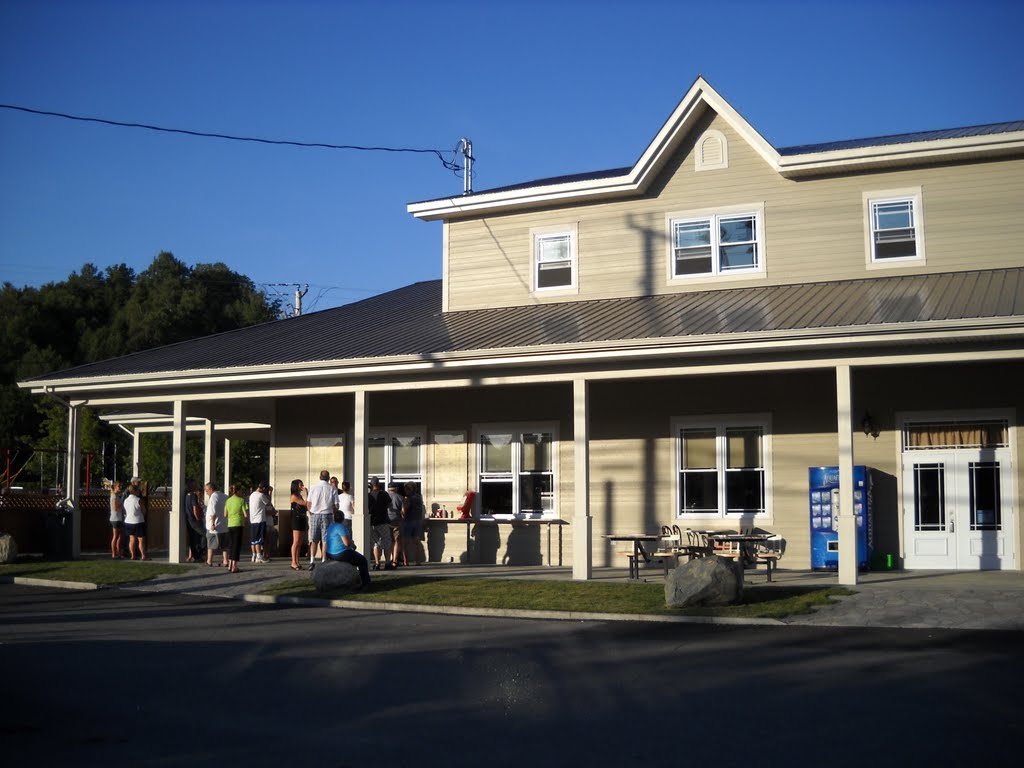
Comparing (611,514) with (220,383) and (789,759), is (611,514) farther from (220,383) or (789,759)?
(789,759)

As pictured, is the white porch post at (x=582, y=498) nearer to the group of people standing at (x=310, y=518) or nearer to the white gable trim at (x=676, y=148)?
the group of people standing at (x=310, y=518)

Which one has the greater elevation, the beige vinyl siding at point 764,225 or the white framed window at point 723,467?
the beige vinyl siding at point 764,225

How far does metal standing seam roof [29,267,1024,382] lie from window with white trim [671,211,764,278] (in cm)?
52

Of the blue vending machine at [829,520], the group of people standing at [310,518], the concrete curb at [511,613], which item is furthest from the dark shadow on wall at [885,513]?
the group of people standing at [310,518]

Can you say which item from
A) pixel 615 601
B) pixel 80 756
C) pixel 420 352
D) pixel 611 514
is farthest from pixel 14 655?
pixel 611 514

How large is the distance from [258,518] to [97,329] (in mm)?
41348

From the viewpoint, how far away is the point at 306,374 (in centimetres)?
2034

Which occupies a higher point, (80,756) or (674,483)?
(674,483)

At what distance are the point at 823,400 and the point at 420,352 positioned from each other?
7.06 metres

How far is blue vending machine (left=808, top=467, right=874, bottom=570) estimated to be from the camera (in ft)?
60.2

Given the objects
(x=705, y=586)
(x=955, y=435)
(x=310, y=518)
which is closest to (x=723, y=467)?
(x=955, y=435)

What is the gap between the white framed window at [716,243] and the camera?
67.8 feet

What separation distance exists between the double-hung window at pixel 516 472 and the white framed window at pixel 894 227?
271 inches

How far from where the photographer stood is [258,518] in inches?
852
